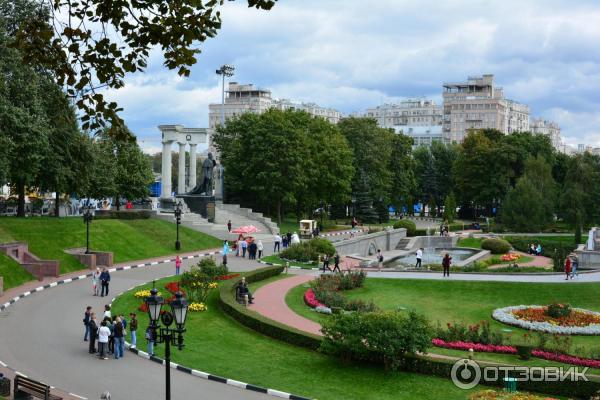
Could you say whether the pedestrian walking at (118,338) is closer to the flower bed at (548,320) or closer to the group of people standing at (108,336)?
the group of people standing at (108,336)

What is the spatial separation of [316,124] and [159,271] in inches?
1521

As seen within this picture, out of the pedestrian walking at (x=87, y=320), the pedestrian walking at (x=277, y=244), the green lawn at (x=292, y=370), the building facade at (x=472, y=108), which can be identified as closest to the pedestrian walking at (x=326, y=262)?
the pedestrian walking at (x=277, y=244)

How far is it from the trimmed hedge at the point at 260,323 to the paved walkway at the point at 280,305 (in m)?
1.17

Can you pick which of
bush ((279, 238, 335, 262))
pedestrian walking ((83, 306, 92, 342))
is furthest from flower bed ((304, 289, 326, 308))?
bush ((279, 238, 335, 262))

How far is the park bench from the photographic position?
15.5 m

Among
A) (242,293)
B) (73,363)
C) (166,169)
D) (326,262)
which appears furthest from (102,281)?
(166,169)

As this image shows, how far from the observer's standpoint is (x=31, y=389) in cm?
1573

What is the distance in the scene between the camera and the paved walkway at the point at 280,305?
85.8 ft

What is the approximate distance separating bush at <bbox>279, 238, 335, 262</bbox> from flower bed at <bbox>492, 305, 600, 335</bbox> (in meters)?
17.9

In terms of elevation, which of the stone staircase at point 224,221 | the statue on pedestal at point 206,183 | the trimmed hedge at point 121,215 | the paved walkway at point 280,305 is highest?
the statue on pedestal at point 206,183

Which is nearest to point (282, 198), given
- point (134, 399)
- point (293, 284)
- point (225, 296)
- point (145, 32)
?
point (293, 284)

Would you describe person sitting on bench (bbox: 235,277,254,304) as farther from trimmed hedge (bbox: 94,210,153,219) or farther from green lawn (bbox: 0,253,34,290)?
trimmed hedge (bbox: 94,210,153,219)

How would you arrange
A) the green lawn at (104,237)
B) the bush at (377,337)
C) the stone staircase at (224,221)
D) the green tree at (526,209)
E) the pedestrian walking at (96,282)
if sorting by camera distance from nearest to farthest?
the bush at (377,337) < the pedestrian walking at (96,282) < the green lawn at (104,237) < the stone staircase at (224,221) < the green tree at (526,209)

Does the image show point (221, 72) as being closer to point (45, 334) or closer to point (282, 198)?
point (282, 198)
